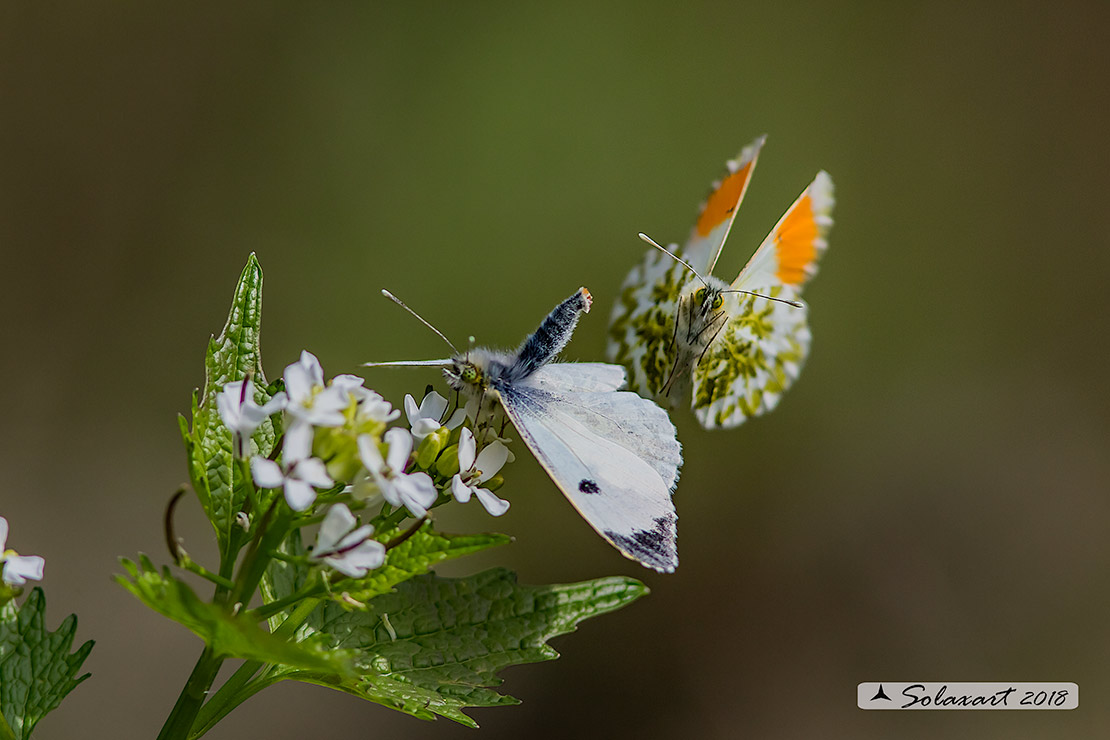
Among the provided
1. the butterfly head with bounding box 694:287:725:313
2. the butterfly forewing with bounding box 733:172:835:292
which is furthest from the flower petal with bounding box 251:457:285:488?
the butterfly forewing with bounding box 733:172:835:292

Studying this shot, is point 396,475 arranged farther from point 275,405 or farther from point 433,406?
point 433,406

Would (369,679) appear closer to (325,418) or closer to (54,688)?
(325,418)

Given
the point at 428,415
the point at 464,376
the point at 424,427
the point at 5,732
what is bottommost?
Answer: the point at 5,732

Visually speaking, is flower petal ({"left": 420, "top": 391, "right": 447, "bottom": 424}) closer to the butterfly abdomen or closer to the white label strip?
the butterfly abdomen

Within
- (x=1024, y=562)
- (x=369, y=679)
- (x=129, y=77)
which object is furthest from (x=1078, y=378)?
(x=129, y=77)

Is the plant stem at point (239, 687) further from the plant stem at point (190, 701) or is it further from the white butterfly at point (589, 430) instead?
the white butterfly at point (589, 430)

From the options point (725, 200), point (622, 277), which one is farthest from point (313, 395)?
point (622, 277)

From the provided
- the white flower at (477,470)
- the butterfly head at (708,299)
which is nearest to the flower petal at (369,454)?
the white flower at (477,470)
